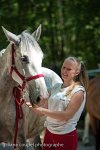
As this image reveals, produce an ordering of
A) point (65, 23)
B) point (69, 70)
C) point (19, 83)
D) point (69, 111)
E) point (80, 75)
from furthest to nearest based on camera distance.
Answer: point (65, 23) < point (19, 83) < point (80, 75) < point (69, 70) < point (69, 111)

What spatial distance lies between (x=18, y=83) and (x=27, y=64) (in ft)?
1.23

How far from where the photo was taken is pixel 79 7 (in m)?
19.5

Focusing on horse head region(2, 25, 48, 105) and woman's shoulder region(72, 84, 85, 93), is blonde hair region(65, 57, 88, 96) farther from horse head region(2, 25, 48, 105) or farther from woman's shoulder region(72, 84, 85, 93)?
horse head region(2, 25, 48, 105)

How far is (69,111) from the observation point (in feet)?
14.7

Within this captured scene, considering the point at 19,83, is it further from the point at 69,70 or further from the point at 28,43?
the point at 69,70

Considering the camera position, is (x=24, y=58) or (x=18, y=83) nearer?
(x=24, y=58)

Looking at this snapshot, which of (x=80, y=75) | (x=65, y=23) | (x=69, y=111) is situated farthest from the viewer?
(x=65, y=23)

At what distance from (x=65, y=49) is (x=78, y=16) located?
1.58 m

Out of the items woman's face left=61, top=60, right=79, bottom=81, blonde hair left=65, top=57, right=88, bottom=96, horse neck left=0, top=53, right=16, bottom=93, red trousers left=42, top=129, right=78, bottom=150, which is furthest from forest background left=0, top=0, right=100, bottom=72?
red trousers left=42, top=129, right=78, bottom=150

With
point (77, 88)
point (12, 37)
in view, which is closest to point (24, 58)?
point (12, 37)

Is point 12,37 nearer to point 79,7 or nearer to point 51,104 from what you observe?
point 51,104

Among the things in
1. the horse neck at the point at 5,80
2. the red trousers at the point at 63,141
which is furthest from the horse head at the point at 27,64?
the red trousers at the point at 63,141

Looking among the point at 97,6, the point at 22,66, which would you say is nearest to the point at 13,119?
the point at 22,66

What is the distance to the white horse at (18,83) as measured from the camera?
4.84m
